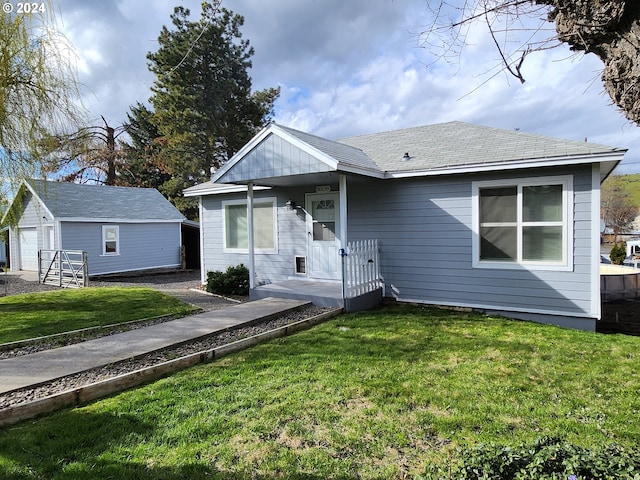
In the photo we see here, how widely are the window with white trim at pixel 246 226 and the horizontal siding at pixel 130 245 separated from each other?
8.61 meters

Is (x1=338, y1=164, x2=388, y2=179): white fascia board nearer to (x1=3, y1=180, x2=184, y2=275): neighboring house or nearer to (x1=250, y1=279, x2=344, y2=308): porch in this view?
(x1=250, y1=279, x2=344, y2=308): porch

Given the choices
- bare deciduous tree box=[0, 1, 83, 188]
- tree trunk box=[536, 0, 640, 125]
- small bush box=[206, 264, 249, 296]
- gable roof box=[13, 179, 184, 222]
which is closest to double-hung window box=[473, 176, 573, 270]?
small bush box=[206, 264, 249, 296]

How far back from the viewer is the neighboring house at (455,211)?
6.60 meters

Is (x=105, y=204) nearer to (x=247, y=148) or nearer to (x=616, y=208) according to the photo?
(x=247, y=148)

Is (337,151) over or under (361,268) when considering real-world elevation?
over

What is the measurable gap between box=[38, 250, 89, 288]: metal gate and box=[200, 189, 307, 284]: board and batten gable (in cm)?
446

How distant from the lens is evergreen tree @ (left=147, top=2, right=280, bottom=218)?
21828 millimetres

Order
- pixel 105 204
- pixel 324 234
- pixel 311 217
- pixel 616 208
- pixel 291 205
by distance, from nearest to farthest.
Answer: pixel 324 234
pixel 311 217
pixel 291 205
pixel 105 204
pixel 616 208

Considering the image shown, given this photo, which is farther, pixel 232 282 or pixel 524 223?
pixel 232 282

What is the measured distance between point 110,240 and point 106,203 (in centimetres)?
197

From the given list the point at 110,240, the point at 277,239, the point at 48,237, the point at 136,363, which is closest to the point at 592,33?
the point at 136,363

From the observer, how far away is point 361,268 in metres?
7.81

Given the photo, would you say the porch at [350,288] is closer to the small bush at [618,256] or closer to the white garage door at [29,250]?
the small bush at [618,256]

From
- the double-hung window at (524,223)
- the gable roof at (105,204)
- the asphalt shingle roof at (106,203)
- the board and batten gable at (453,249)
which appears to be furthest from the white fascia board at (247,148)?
the asphalt shingle roof at (106,203)
